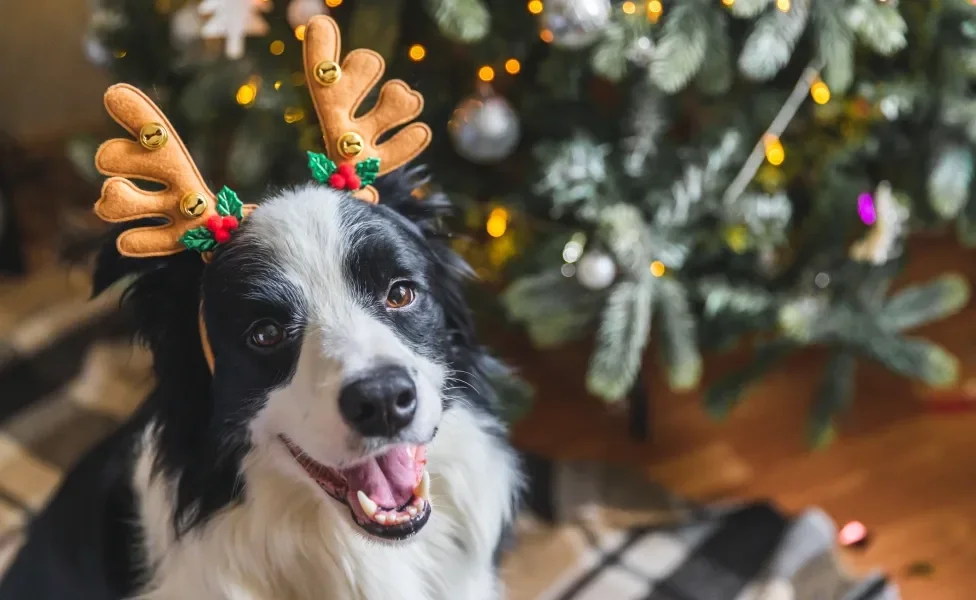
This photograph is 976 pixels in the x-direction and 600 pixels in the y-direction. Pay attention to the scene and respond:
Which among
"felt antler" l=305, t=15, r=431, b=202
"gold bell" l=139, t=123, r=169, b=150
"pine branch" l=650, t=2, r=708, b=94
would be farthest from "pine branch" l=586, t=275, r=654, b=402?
"gold bell" l=139, t=123, r=169, b=150

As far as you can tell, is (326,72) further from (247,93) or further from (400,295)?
(247,93)

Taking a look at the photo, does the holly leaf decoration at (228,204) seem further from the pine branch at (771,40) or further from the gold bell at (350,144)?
the pine branch at (771,40)

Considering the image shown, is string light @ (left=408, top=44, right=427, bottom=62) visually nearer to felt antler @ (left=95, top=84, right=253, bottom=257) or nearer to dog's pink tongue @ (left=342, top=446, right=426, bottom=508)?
felt antler @ (left=95, top=84, right=253, bottom=257)

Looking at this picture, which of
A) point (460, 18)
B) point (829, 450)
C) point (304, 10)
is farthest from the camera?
point (829, 450)

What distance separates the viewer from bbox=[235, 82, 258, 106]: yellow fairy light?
5.46ft

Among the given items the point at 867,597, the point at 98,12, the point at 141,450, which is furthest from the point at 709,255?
the point at 98,12

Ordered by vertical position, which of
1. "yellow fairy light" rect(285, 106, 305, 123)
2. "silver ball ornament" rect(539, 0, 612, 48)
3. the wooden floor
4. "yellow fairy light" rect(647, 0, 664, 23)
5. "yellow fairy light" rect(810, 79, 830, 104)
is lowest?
the wooden floor

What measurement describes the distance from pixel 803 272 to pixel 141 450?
1.32 m

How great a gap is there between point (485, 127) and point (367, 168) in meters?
0.52

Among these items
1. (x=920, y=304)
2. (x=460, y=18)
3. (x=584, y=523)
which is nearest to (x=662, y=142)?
(x=460, y=18)

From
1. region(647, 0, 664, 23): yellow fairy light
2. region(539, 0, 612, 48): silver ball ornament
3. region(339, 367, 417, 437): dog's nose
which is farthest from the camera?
region(647, 0, 664, 23): yellow fairy light

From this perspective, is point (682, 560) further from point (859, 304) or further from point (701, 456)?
→ point (859, 304)

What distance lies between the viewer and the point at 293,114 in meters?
1.62

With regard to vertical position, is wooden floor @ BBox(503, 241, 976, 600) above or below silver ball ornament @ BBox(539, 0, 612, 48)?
below
